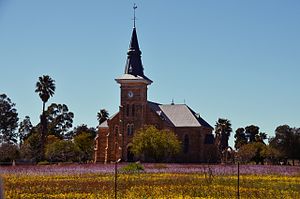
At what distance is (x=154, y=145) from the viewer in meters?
78.0

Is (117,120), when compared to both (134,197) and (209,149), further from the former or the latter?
(134,197)

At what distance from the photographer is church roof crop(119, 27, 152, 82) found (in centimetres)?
8969

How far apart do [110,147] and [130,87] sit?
389 inches

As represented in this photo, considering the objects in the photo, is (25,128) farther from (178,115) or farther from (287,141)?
(287,141)

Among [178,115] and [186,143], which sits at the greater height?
[178,115]

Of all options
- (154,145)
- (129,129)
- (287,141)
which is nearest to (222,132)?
(287,141)

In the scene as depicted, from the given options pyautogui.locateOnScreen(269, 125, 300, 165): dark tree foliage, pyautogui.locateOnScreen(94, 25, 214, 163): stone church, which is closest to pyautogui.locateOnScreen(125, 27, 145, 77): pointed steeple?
pyautogui.locateOnScreen(94, 25, 214, 163): stone church

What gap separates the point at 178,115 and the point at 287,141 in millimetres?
17539

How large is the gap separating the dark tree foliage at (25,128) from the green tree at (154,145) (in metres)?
40.9

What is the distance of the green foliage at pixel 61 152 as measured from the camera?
7994 cm

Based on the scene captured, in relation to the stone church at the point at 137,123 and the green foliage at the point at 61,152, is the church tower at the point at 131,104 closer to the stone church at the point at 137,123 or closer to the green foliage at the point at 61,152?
the stone church at the point at 137,123

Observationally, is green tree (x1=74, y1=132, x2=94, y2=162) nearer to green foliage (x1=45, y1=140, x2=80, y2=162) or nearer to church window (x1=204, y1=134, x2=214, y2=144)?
green foliage (x1=45, y1=140, x2=80, y2=162)

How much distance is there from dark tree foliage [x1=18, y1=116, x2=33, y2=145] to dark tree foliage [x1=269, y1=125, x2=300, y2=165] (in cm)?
5007

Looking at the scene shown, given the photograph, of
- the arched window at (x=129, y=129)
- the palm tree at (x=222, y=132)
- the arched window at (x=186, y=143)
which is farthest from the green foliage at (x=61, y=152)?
the palm tree at (x=222, y=132)
